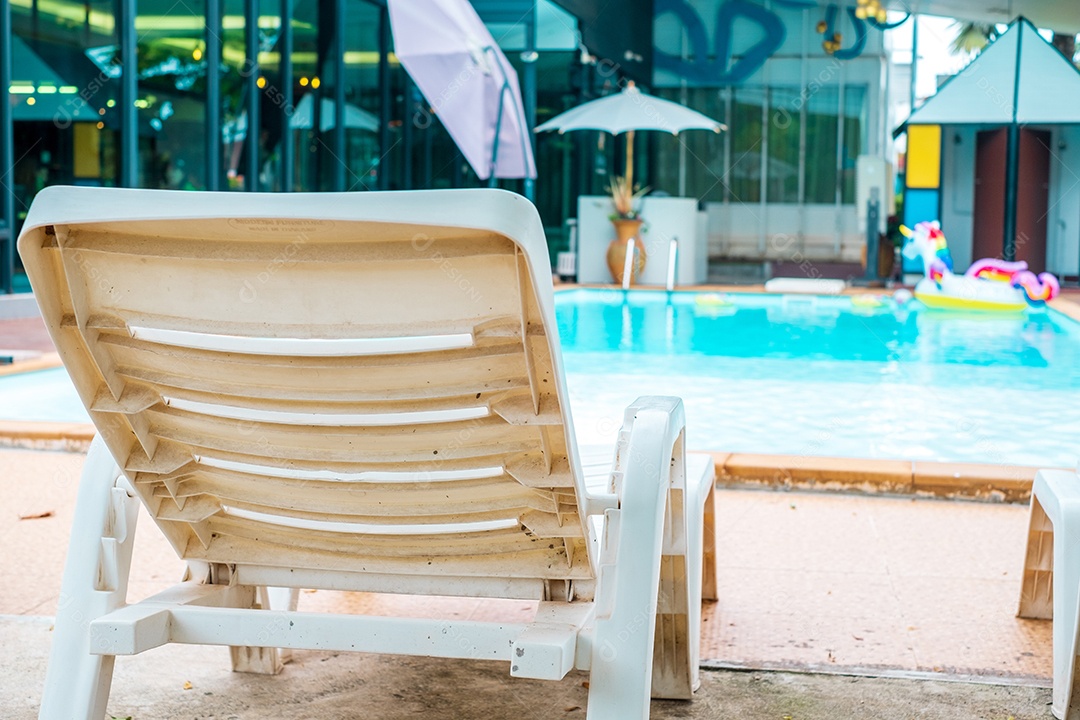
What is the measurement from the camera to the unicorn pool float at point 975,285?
11.6 m

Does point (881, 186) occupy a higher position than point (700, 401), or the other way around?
point (881, 186)

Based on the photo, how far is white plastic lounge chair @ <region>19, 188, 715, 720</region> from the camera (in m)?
1.33

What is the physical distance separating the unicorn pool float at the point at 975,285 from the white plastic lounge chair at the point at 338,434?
1066 centimetres

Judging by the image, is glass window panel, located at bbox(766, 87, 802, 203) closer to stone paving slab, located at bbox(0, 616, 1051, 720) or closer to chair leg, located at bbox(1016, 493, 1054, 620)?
chair leg, located at bbox(1016, 493, 1054, 620)

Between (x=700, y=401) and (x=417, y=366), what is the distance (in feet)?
16.0

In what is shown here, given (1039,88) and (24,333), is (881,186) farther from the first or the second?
(24,333)

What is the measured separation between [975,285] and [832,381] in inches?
213

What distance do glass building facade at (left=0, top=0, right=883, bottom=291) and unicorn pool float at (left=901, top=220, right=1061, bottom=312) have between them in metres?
5.56

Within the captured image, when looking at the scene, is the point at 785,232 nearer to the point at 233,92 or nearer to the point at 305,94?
the point at 305,94

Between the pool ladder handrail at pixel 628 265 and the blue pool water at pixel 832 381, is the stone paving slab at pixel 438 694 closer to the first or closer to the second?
the blue pool water at pixel 832 381

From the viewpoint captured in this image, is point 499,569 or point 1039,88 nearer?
point 499,569

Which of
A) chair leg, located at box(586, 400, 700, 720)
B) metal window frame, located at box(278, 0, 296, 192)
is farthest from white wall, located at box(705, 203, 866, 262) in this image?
chair leg, located at box(586, 400, 700, 720)

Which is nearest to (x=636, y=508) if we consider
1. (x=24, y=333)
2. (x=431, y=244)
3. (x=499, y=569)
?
(x=499, y=569)

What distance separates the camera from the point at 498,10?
1714cm
